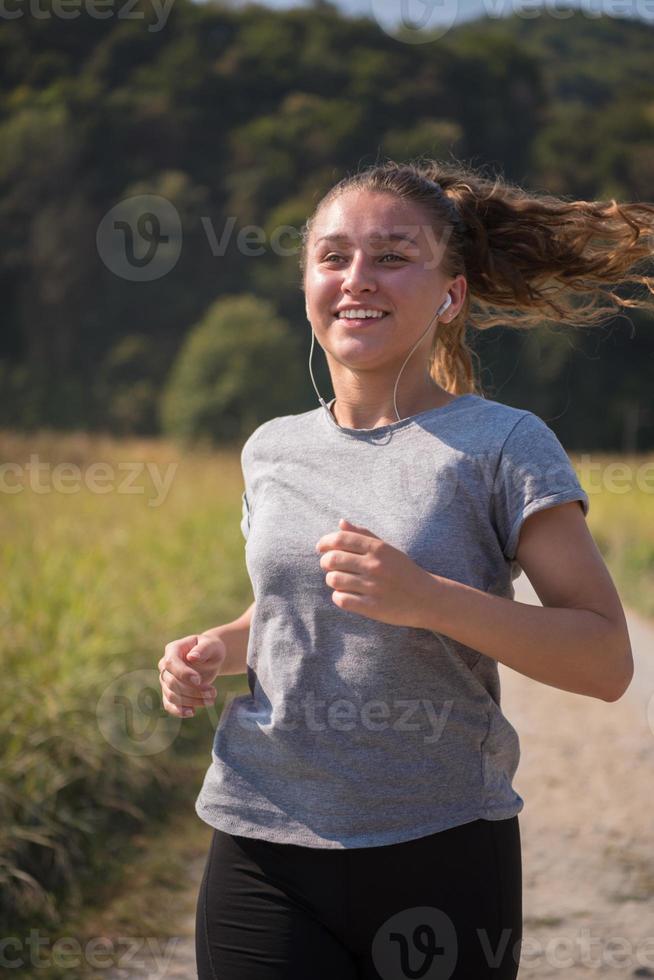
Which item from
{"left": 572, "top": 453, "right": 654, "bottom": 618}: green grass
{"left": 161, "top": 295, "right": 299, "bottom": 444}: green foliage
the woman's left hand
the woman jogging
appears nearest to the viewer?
the woman's left hand

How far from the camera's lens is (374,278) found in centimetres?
176

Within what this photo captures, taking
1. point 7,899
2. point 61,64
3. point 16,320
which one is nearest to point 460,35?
point 61,64

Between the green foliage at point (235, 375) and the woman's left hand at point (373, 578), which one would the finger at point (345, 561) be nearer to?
the woman's left hand at point (373, 578)

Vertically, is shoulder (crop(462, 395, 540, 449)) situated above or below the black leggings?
above

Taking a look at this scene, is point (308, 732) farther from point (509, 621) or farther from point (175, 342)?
point (175, 342)

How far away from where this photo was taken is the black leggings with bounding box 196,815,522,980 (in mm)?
1563

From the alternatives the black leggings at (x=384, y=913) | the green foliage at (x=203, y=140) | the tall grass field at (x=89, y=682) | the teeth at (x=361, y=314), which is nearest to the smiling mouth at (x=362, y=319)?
the teeth at (x=361, y=314)

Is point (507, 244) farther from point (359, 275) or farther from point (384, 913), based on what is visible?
point (384, 913)

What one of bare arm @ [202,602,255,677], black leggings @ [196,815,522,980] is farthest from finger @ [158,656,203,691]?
black leggings @ [196,815,522,980]

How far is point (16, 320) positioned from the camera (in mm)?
39344

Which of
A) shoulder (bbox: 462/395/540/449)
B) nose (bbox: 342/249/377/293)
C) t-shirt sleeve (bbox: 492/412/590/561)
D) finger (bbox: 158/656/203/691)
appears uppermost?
nose (bbox: 342/249/377/293)

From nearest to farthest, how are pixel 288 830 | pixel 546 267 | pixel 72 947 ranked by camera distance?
pixel 288 830
pixel 546 267
pixel 72 947

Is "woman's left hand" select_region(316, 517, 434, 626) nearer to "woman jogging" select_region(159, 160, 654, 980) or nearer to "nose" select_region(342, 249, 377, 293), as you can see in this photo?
"woman jogging" select_region(159, 160, 654, 980)

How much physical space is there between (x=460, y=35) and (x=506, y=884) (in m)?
Answer: 48.9
